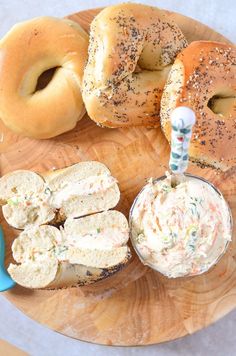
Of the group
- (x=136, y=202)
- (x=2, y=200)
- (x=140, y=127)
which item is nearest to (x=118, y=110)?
(x=140, y=127)

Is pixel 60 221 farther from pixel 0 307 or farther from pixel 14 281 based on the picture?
pixel 0 307

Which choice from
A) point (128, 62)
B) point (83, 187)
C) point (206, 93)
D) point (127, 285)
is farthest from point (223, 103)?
point (127, 285)

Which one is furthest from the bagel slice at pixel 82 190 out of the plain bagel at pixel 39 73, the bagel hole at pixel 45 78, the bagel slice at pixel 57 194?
the bagel hole at pixel 45 78

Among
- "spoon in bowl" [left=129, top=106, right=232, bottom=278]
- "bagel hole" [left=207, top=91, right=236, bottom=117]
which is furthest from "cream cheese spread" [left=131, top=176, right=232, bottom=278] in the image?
"bagel hole" [left=207, top=91, right=236, bottom=117]

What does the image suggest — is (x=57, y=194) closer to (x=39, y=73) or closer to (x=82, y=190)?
(x=82, y=190)

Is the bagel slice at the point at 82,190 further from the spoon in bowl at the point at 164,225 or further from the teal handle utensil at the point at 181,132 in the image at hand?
the teal handle utensil at the point at 181,132
